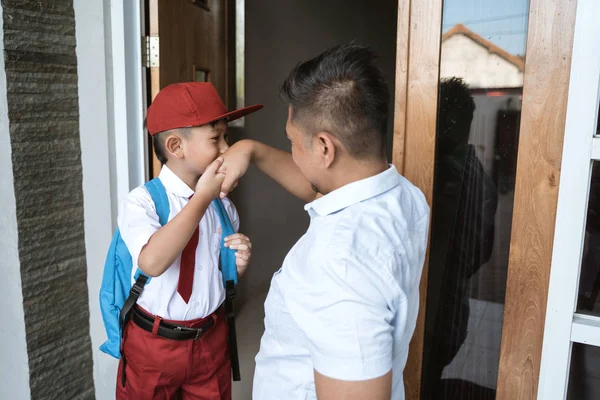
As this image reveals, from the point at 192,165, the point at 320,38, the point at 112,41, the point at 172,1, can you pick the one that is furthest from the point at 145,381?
the point at 320,38

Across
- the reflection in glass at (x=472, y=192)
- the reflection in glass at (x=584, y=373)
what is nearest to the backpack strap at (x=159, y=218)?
the reflection in glass at (x=472, y=192)

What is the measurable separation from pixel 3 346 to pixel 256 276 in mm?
2114

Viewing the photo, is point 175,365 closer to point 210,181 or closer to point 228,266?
point 228,266

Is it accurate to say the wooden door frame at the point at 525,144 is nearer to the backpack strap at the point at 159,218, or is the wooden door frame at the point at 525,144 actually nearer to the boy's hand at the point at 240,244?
the boy's hand at the point at 240,244

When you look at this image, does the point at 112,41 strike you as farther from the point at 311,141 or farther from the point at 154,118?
the point at 311,141

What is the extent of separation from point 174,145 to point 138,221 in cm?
25

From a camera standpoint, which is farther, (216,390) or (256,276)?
(256,276)

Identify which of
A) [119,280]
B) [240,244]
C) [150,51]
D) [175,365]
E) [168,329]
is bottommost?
[175,365]

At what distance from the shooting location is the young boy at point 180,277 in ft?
4.67

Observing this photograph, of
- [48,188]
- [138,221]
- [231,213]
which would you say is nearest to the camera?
[138,221]

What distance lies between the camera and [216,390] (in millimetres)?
1553

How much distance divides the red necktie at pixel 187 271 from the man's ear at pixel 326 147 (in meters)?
0.67

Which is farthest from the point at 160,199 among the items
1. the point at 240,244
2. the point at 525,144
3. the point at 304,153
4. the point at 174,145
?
the point at 525,144

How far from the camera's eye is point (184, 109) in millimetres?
1411
